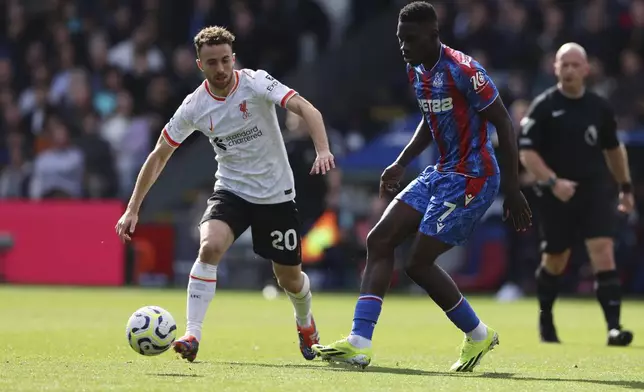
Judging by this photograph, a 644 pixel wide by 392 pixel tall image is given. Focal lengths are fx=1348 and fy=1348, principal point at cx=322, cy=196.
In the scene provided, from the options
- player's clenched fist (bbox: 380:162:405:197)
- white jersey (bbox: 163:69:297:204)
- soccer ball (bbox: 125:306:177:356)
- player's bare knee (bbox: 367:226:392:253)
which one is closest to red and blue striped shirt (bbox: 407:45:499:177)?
player's clenched fist (bbox: 380:162:405:197)

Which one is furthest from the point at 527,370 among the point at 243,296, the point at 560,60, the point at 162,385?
the point at 243,296

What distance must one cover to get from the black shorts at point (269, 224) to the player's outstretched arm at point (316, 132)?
0.79 m

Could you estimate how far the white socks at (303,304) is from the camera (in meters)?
9.52

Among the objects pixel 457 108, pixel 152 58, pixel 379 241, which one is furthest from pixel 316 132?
pixel 152 58

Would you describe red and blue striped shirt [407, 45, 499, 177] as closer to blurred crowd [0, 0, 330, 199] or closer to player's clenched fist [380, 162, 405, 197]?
player's clenched fist [380, 162, 405, 197]

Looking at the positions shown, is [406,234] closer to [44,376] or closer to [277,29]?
[44,376]

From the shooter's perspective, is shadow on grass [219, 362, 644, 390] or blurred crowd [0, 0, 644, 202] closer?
shadow on grass [219, 362, 644, 390]

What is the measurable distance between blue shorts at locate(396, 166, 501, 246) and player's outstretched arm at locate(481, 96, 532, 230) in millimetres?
A: 318

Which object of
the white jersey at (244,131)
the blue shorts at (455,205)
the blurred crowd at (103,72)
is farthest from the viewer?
the blurred crowd at (103,72)

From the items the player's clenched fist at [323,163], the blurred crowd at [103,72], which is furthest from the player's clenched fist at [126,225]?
the blurred crowd at [103,72]

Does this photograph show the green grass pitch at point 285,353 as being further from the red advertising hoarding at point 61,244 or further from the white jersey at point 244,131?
the red advertising hoarding at point 61,244

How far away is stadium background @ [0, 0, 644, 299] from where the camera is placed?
20141mm

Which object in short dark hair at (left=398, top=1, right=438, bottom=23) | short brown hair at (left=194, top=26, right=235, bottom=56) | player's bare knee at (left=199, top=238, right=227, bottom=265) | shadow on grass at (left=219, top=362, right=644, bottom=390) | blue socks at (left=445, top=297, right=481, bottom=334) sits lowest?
shadow on grass at (left=219, top=362, right=644, bottom=390)

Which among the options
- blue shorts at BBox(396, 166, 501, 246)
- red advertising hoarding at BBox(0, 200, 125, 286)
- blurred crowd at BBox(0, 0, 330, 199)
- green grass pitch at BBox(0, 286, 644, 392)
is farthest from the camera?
blurred crowd at BBox(0, 0, 330, 199)
